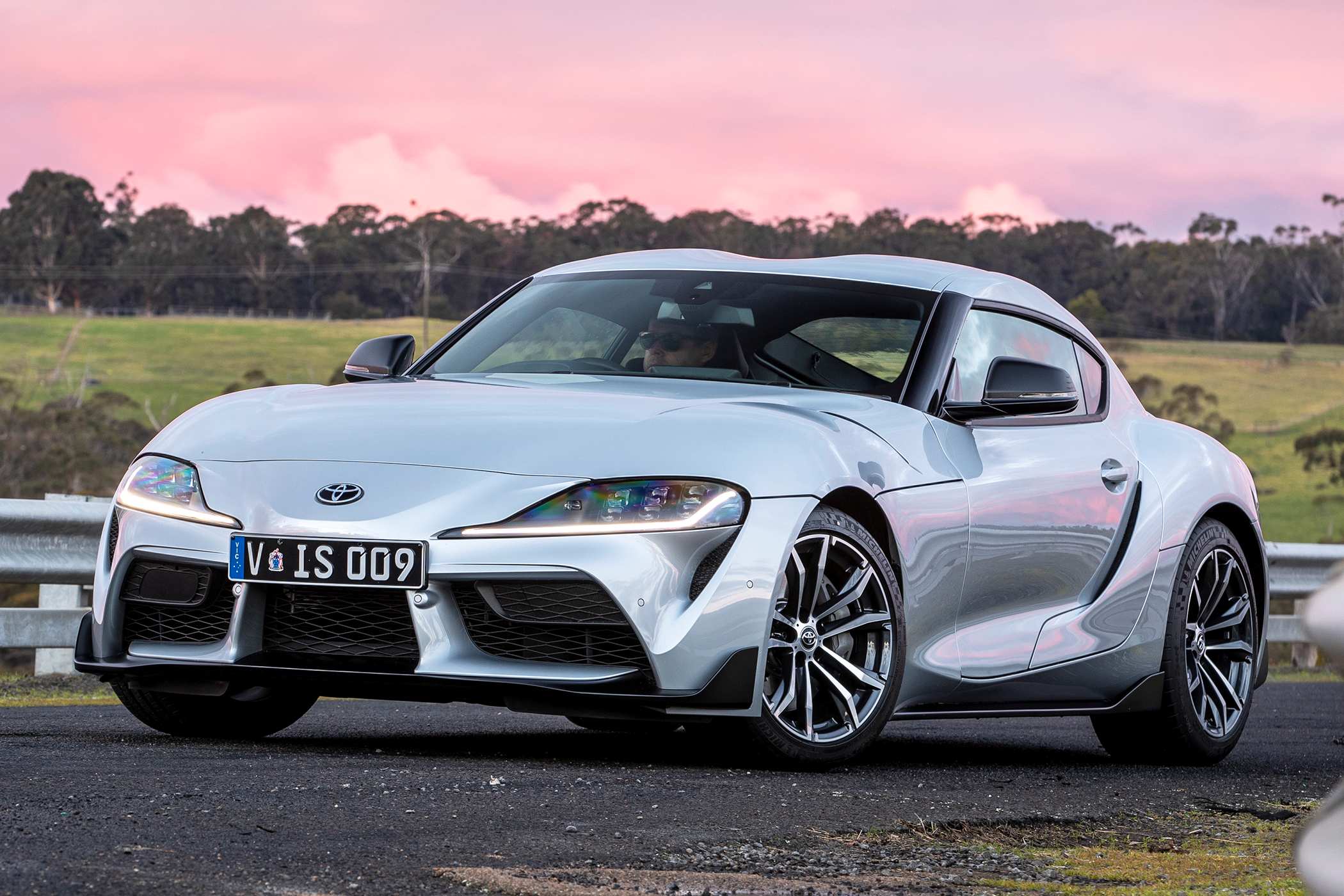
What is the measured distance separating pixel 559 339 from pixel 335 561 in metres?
1.77

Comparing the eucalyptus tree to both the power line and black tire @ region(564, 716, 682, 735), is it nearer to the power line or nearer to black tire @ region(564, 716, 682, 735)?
the power line

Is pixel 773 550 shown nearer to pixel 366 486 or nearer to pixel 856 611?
pixel 856 611

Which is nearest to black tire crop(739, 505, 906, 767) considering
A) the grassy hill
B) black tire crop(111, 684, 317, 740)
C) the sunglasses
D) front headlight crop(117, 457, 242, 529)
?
the sunglasses

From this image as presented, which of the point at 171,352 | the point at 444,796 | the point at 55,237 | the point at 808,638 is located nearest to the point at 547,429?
the point at 808,638

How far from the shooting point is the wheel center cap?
5305mm

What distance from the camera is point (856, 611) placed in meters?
5.49

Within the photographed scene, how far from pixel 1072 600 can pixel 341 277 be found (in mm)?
123283

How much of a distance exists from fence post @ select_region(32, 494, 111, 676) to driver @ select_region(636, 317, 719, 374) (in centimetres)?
355

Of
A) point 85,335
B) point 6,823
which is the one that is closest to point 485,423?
point 6,823

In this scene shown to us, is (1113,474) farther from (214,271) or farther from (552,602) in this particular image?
(214,271)

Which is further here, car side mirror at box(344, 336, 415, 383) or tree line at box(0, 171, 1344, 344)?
tree line at box(0, 171, 1344, 344)

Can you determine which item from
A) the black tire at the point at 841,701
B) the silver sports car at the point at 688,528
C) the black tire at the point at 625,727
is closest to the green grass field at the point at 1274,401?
the black tire at the point at 625,727

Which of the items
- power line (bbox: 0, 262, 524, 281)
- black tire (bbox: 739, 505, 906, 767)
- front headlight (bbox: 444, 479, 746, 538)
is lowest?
black tire (bbox: 739, 505, 906, 767)

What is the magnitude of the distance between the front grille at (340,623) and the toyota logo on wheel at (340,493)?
0.73 ft
